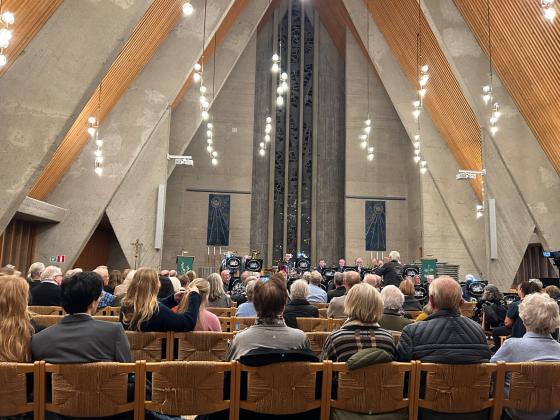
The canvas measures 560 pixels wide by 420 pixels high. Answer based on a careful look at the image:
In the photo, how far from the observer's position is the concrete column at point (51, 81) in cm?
771

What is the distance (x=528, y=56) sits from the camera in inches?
427

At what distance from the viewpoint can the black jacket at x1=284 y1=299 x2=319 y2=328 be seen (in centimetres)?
475

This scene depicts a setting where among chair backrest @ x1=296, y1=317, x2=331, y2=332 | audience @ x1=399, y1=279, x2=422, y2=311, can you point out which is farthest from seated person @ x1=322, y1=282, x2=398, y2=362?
audience @ x1=399, y1=279, x2=422, y2=311

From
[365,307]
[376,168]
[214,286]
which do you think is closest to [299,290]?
[214,286]

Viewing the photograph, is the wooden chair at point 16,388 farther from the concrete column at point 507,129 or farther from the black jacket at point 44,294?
the concrete column at point 507,129

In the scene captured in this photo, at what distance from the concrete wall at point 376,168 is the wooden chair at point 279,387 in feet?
58.4

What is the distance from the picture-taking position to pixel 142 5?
812 centimetres

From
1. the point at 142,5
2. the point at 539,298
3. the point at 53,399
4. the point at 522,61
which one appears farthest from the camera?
the point at 522,61

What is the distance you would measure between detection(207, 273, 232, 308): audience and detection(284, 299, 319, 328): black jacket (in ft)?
2.74

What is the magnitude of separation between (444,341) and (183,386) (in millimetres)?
1347

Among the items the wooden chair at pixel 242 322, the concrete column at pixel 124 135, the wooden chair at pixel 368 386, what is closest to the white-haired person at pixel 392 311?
the wooden chair at pixel 242 322

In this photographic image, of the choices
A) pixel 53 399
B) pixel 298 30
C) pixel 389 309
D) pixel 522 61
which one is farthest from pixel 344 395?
pixel 298 30

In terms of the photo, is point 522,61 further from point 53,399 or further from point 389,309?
point 53,399

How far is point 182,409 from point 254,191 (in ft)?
61.4
